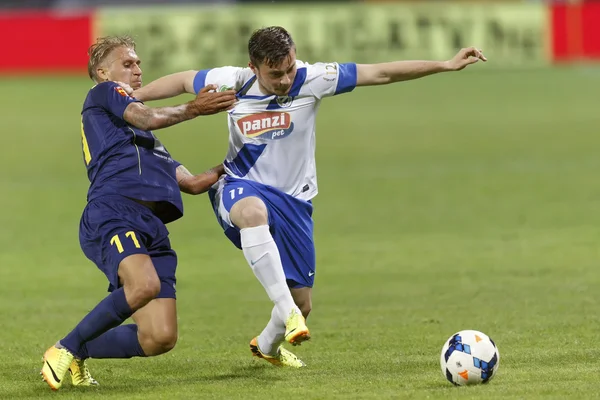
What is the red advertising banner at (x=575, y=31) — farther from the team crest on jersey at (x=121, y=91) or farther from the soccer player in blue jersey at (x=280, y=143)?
the team crest on jersey at (x=121, y=91)

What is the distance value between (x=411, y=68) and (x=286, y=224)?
4.00 feet

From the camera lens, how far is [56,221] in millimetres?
15227

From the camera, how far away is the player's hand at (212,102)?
689cm

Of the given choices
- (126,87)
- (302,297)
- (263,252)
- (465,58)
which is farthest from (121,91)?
(465,58)

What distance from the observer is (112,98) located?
7043 mm

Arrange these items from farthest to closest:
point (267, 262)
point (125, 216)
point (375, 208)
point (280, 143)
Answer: point (375, 208) → point (280, 143) → point (267, 262) → point (125, 216)

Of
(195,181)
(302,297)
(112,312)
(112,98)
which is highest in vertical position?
(112,98)

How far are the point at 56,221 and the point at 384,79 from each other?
336 inches

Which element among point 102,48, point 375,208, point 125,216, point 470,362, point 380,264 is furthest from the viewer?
point 375,208

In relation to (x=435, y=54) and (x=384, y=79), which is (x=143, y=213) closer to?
(x=384, y=79)

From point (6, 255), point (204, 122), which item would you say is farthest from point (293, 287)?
point (204, 122)

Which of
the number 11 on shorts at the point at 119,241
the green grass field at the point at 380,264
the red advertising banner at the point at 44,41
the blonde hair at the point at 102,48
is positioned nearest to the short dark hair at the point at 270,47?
the blonde hair at the point at 102,48

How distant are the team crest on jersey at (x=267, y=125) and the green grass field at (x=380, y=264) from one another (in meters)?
1.44

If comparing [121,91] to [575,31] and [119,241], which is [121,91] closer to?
[119,241]
